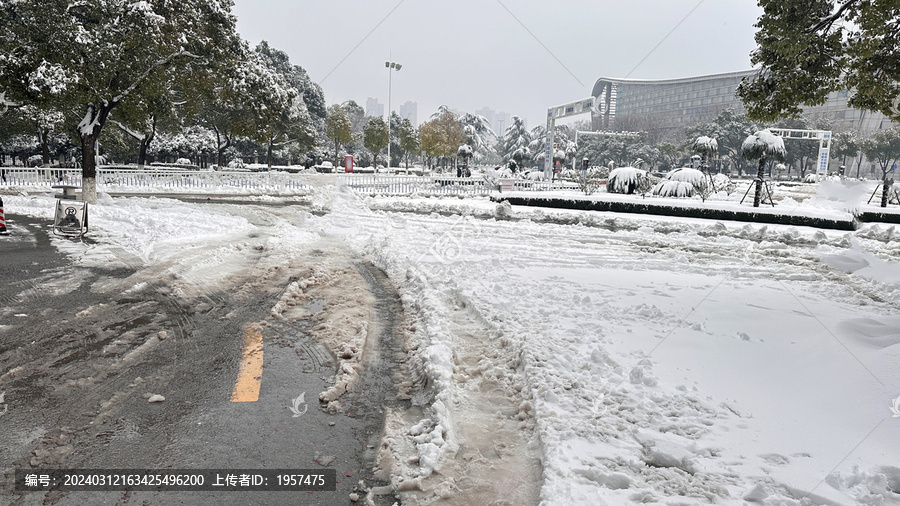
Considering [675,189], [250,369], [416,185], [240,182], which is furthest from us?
[240,182]

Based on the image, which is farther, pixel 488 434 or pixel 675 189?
pixel 675 189

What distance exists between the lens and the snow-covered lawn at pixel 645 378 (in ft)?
10.2

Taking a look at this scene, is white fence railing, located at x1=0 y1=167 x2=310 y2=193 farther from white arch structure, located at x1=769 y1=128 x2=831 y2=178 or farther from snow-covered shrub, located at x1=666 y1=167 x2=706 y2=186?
white arch structure, located at x1=769 y1=128 x2=831 y2=178

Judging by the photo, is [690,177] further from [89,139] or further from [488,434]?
[89,139]

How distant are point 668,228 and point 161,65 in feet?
58.2

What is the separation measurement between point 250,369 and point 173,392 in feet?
2.30

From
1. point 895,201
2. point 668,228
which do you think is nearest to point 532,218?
point 668,228

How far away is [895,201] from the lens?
27.2 m

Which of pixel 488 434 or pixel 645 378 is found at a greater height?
pixel 645 378

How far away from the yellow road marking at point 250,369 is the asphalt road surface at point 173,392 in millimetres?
22

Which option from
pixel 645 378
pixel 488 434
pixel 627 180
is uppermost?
pixel 627 180

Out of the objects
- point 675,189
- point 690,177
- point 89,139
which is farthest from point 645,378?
point 690,177

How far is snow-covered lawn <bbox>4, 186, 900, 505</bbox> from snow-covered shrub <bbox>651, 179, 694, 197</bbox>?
14.1 m

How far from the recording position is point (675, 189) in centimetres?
2444
